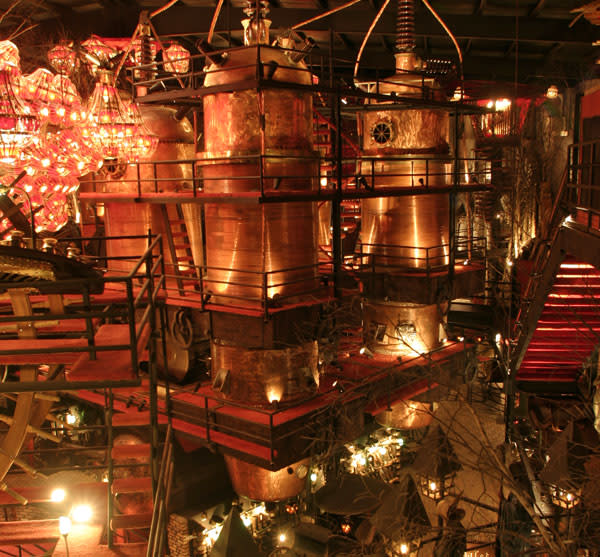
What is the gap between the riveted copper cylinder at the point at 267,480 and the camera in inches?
541

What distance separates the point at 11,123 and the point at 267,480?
351 inches

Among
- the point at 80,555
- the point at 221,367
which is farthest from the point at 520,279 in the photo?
the point at 80,555

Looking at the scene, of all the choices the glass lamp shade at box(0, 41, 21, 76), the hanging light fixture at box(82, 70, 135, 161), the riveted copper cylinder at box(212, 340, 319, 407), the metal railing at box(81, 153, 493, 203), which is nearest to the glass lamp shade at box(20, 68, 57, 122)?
the glass lamp shade at box(0, 41, 21, 76)

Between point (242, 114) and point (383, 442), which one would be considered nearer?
point (242, 114)

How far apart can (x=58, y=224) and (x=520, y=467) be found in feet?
37.3

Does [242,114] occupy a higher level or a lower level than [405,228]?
higher

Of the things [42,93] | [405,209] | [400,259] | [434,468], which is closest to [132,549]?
[42,93]

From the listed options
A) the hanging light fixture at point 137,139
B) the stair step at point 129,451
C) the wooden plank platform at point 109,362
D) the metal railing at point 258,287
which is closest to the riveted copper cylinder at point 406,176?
the metal railing at point 258,287

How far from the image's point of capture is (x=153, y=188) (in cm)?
1595

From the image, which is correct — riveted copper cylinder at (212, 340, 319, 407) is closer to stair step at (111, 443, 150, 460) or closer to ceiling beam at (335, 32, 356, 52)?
stair step at (111, 443, 150, 460)

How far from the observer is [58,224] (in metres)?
14.7

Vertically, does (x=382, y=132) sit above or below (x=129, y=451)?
above

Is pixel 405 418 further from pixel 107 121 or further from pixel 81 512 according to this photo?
pixel 107 121

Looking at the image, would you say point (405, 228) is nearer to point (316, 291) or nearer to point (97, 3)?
point (316, 291)
